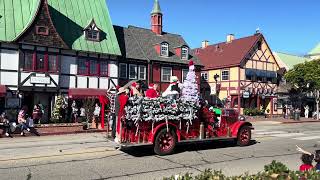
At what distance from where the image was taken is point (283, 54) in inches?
2074

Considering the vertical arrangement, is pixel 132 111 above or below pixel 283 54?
below

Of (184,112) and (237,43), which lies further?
(237,43)

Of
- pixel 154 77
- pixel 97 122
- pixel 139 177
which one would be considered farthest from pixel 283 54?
pixel 139 177

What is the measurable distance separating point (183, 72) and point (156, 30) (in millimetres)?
6000

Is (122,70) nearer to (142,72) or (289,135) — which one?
(142,72)

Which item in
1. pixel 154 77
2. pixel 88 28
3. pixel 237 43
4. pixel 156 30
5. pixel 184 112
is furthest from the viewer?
pixel 237 43

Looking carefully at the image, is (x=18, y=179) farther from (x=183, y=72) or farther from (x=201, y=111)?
(x=183, y=72)

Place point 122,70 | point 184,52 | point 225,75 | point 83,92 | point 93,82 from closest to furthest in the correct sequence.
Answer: point 83,92 < point 93,82 < point 122,70 < point 184,52 < point 225,75

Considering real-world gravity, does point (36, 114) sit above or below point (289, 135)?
above

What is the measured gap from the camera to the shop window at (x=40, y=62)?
25875 mm

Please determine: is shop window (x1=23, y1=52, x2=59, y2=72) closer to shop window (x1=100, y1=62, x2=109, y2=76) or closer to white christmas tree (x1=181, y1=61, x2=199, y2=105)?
shop window (x1=100, y1=62, x2=109, y2=76)

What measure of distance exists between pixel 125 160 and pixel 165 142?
1682 millimetres

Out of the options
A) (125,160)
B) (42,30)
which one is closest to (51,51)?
(42,30)

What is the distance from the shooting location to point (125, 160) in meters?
12.4
